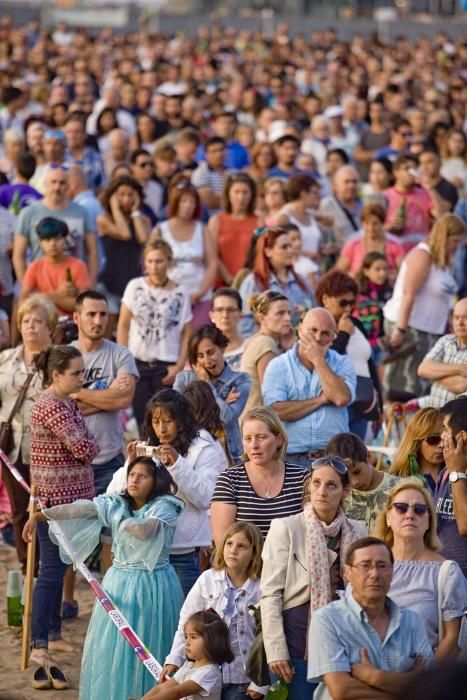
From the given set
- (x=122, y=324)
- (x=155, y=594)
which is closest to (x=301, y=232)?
(x=122, y=324)

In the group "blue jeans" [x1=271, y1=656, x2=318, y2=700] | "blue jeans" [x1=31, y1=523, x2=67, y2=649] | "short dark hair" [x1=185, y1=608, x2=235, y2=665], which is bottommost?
"blue jeans" [x1=31, y1=523, x2=67, y2=649]

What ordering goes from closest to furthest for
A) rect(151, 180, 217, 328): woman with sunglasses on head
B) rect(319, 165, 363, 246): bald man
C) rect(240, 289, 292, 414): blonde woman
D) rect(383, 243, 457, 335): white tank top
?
1. rect(240, 289, 292, 414): blonde woman
2. rect(383, 243, 457, 335): white tank top
3. rect(151, 180, 217, 328): woman with sunglasses on head
4. rect(319, 165, 363, 246): bald man

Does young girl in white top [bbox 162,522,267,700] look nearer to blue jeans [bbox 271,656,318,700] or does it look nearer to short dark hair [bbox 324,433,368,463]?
blue jeans [bbox 271,656,318,700]

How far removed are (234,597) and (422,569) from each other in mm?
868

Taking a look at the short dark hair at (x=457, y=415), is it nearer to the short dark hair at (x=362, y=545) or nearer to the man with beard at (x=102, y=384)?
the short dark hair at (x=362, y=545)

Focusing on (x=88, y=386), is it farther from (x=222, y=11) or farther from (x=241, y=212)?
(x=222, y=11)

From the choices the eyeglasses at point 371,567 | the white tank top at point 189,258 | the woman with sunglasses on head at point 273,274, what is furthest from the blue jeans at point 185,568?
the white tank top at point 189,258

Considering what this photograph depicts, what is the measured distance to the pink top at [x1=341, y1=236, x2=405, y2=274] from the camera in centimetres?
1214

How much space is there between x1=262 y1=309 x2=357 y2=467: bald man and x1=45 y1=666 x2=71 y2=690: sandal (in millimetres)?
1627

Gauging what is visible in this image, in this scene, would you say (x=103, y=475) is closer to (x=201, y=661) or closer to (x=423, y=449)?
(x=423, y=449)

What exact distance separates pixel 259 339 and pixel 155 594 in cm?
235

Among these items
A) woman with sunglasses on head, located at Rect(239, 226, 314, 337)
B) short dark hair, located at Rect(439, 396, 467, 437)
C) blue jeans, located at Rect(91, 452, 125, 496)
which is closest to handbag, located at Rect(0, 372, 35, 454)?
blue jeans, located at Rect(91, 452, 125, 496)

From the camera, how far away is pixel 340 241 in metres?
13.6

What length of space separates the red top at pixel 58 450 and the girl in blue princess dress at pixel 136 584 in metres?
0.71
